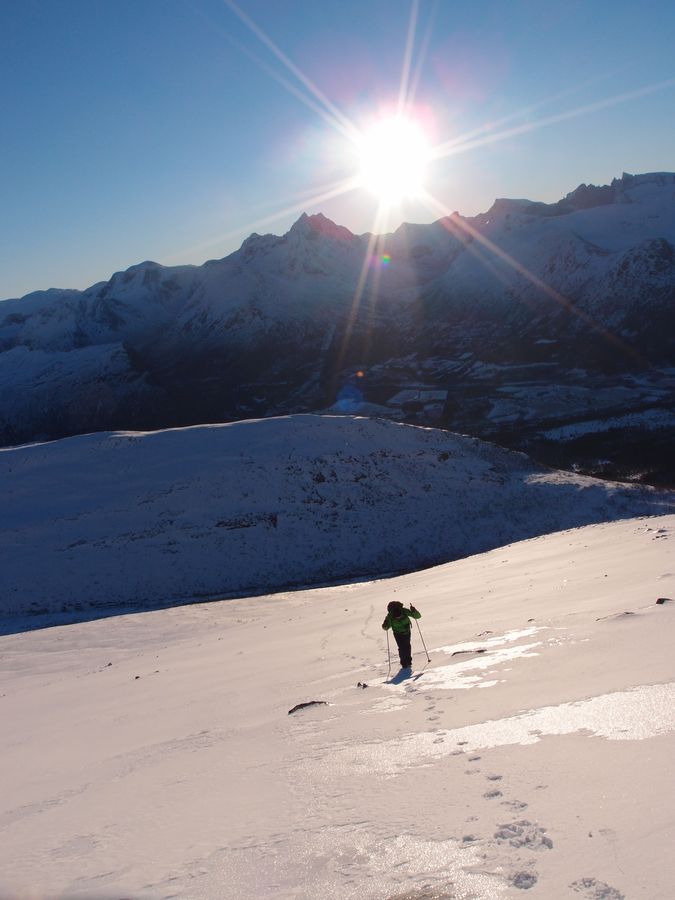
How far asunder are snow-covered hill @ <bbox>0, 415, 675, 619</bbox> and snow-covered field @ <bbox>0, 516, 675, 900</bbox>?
2431 centimetres

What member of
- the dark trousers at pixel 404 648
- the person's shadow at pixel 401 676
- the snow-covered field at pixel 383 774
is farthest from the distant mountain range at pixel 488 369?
the snow-covered field at pixel 383 774

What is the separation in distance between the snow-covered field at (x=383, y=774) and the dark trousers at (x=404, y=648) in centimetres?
32

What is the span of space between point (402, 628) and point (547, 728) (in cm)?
514

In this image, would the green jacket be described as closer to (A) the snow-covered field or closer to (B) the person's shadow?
(A) the snow-covered field

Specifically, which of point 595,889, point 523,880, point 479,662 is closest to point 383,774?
point 523,880

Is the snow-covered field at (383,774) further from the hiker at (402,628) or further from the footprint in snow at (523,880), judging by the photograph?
the hiker at (402,628)

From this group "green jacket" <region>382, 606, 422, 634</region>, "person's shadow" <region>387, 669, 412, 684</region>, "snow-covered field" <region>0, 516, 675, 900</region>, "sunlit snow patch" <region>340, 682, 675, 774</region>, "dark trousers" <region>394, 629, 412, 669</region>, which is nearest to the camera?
"snow-covered field" <region>0, 516, 675, 900</region>

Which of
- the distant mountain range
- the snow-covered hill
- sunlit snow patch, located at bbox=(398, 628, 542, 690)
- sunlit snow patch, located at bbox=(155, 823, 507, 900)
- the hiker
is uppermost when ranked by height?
the distant mountain range

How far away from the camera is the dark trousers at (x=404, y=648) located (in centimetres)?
993

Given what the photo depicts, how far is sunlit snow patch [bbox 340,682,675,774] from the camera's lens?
491 cm

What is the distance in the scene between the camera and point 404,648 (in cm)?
1008

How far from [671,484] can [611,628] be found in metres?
49.1

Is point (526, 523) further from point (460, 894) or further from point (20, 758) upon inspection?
point (460, 894)

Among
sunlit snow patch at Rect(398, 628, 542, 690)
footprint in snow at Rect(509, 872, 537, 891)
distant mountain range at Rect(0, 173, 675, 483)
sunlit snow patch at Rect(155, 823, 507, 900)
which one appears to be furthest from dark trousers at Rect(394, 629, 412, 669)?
distant mountain range at Rect(0, 173, 675, 483)
